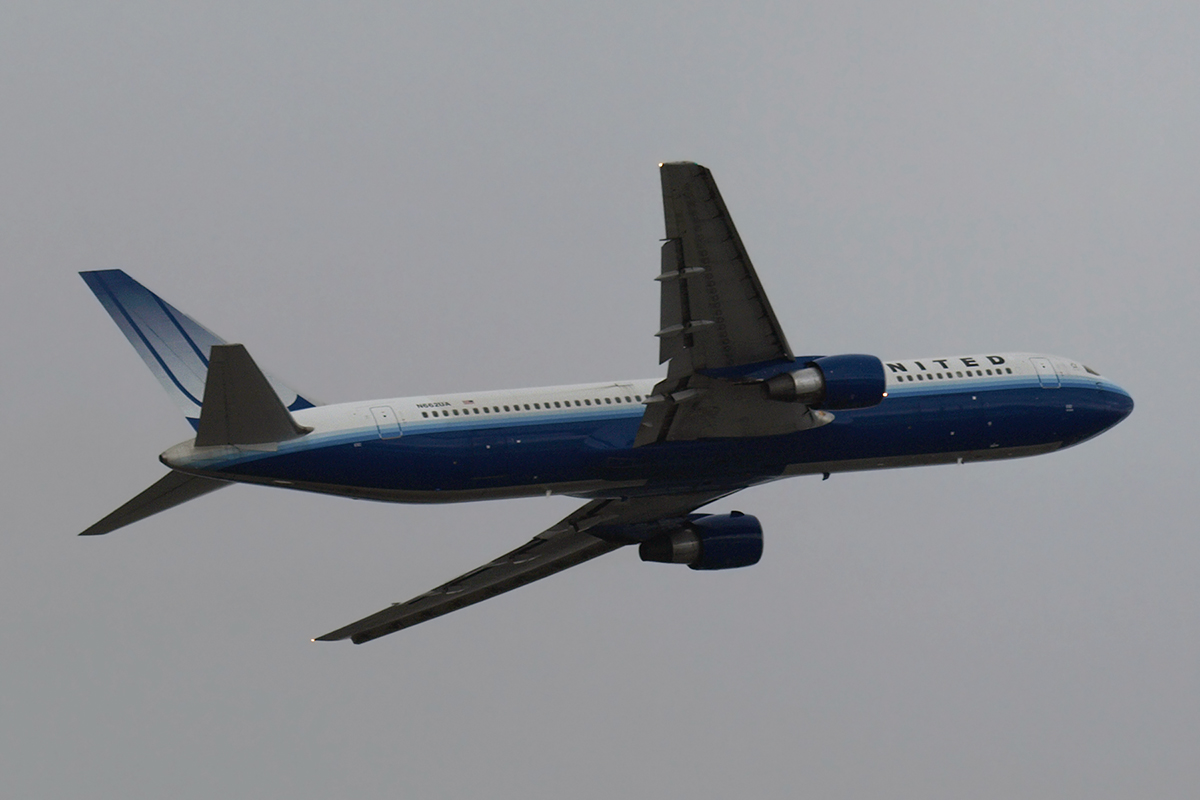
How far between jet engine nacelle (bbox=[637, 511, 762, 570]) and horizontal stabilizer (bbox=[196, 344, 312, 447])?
577 inches

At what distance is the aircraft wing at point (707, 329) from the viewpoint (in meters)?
39.3

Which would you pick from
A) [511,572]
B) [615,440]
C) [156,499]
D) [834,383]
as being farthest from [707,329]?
[511,572]

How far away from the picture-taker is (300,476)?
43.5 meters

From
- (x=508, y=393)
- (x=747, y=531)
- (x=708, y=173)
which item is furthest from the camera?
(x=747, y=531)

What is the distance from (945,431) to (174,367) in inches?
→ 849

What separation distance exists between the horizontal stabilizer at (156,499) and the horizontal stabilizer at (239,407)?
2.06 meters

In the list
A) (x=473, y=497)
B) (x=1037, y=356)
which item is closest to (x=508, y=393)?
(x=473, y=497)

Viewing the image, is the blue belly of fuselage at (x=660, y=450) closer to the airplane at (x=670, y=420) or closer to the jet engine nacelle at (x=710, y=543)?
the airplane at (x=670, y=420)

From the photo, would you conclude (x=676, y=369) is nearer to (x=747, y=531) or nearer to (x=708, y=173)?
(x=708, y=173)

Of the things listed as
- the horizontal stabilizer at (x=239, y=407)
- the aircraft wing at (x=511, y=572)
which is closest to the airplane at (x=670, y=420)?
the horizontal stabilizer at (x=239, y=407)

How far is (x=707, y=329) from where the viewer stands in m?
42.8

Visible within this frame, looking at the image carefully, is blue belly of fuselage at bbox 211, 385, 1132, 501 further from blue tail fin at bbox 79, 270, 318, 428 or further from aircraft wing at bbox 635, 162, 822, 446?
blue tail fin at bbox 79, 270, 318, 428

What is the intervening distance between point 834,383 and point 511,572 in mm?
15398

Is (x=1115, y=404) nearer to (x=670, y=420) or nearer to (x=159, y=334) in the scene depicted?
(x=670, y=420)
